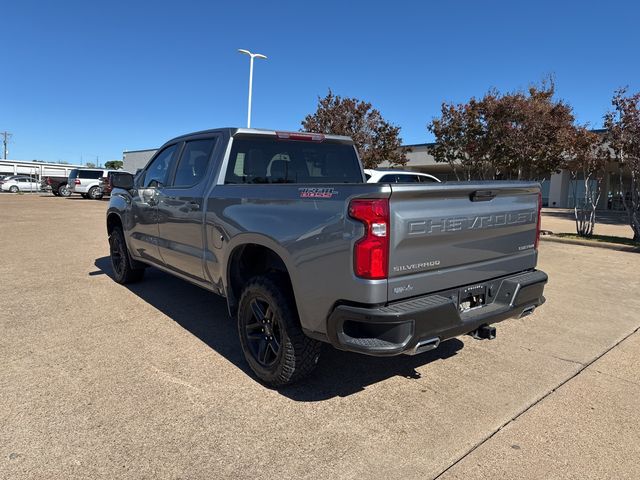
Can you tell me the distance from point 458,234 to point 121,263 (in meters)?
5.07

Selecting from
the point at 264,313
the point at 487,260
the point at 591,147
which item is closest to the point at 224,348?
the point at 264,313

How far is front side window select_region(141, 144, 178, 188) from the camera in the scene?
5.28 m

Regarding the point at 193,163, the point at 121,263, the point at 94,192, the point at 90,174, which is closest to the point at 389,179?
the point at 121,263

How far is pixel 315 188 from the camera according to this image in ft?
10.1

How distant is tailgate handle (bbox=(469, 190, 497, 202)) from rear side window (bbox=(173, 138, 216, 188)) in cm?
246

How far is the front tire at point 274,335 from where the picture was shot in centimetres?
331

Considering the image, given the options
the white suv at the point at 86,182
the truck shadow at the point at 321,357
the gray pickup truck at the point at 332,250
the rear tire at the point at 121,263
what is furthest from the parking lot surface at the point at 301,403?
the white suv at the point at 86,182

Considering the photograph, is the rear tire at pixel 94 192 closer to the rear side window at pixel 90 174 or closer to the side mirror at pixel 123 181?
the rear side window at pixel 90 174

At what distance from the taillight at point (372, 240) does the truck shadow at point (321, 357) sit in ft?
4.03

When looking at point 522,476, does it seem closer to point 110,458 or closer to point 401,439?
point 401,439

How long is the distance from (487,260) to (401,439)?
138cm

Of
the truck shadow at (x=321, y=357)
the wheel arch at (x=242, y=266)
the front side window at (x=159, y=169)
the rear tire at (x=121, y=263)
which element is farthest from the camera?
the rear tire at (x=121, y=263)

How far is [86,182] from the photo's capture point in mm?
28781

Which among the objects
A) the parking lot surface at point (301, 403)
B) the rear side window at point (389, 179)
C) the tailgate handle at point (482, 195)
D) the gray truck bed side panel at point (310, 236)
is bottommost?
the parking lot surface at point (301, 403)
